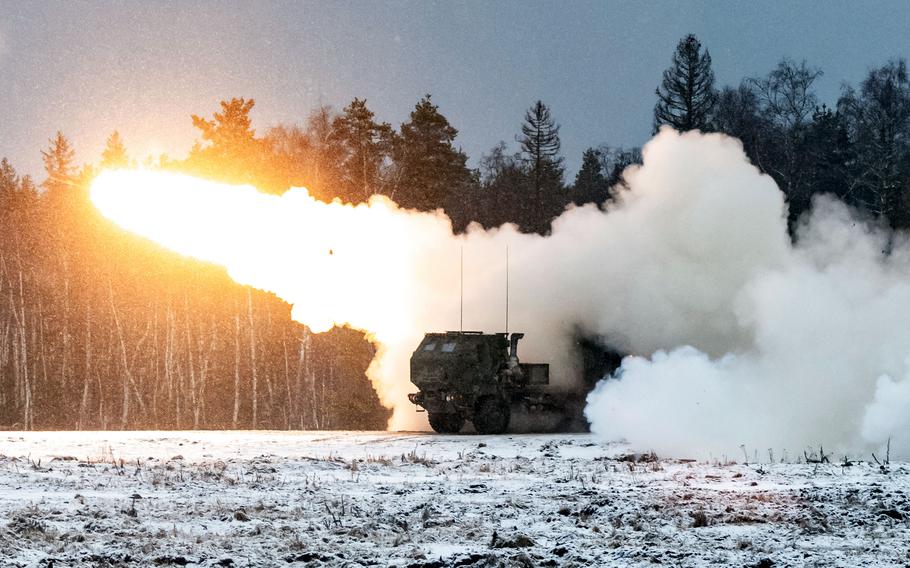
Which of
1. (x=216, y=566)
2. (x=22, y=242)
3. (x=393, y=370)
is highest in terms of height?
(x=22, y=242)

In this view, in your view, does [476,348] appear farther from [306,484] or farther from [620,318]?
[306,484]

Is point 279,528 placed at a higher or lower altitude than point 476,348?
lower

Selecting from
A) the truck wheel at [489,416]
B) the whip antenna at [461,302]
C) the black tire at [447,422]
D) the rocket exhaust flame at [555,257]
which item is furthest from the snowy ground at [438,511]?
the whip antenna at [461,302]

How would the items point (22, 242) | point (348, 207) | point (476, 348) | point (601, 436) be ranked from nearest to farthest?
point (601, 436), point (476, 348), point (348, 207), point (22, 242)

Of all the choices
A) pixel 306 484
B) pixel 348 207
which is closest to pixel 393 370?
pixel 348 207

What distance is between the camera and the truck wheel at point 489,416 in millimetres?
32781

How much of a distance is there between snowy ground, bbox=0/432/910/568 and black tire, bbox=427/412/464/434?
6.92 metres

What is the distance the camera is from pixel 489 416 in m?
32.9

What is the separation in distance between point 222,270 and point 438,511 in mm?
42570

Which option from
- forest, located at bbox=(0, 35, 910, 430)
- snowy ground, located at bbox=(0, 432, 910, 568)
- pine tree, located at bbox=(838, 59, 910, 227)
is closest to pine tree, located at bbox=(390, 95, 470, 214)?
forest, located at bbox=(0, 35, 910, 430)

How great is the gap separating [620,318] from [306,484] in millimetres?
16902

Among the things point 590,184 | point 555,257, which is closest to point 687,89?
point 590,184

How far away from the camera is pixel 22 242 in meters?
64.1

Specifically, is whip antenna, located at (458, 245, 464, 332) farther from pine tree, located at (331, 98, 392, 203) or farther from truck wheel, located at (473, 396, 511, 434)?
pine tree, located at (331, 98, 392, 203)
